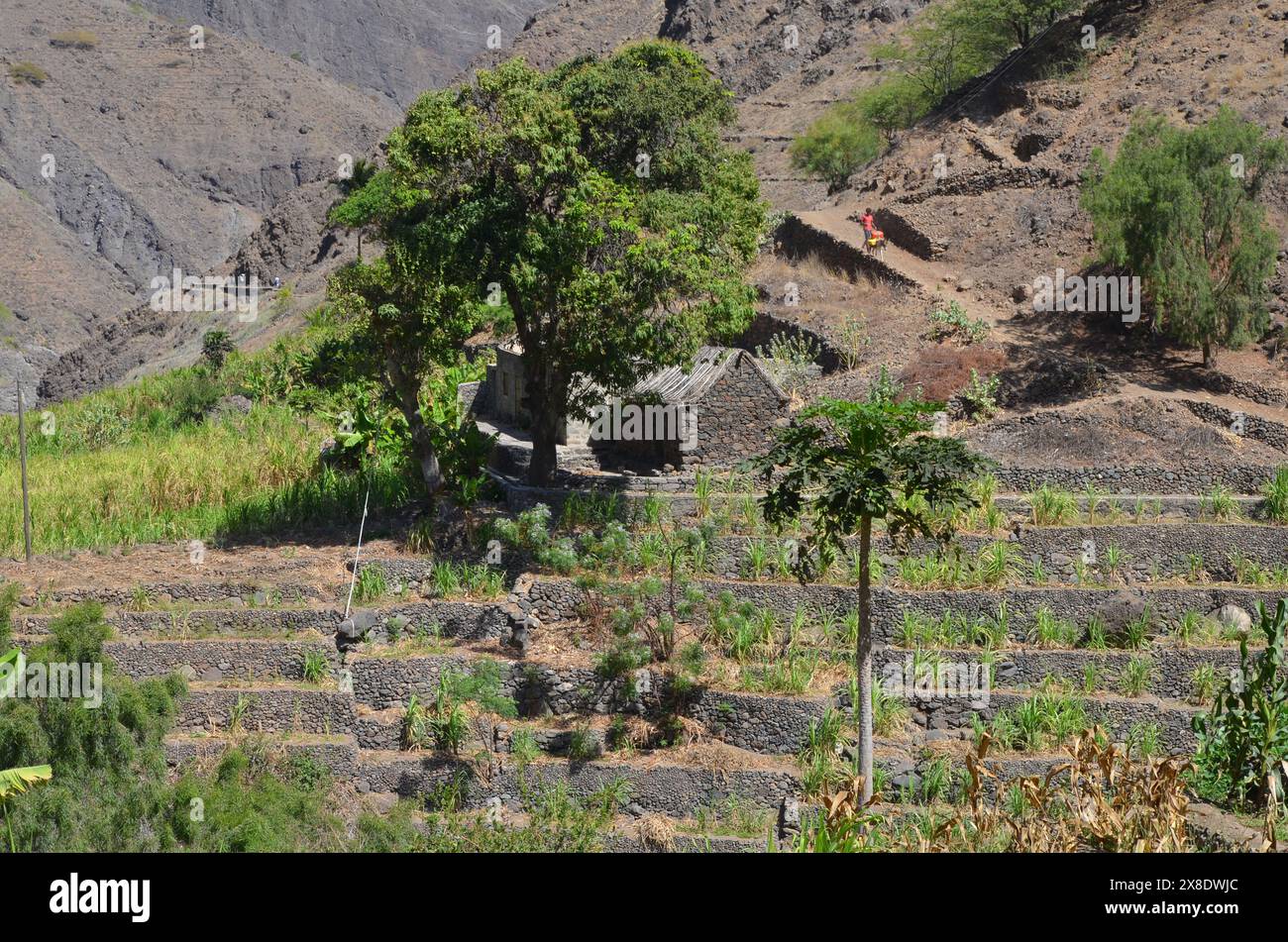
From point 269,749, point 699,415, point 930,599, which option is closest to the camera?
point 269,749

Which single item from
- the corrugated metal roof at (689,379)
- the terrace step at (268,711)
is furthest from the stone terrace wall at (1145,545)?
the terrace step at (268,711)

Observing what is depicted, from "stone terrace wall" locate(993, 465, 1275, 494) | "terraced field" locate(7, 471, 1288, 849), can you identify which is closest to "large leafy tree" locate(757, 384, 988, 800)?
"terraced field" locate(7, 471, 1288, 849)

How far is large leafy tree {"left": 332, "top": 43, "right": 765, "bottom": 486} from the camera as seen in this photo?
2225 centimetres

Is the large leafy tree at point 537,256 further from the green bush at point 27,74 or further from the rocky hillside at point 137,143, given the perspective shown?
the green bush at point 27,74

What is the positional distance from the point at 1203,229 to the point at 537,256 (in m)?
13.4

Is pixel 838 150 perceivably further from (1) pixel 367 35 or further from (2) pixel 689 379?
(1) pixel 367 35

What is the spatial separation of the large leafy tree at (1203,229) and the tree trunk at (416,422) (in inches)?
556

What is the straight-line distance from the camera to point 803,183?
174 feet

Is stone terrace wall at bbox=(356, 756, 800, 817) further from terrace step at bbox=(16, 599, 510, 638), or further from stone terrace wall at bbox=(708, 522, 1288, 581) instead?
stone terrace wall at bbox=(708, 522, 1288, 581)

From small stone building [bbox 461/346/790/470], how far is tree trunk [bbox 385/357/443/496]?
8.94ft

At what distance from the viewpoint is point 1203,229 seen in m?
28.1

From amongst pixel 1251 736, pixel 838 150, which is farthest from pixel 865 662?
pixel 838 150

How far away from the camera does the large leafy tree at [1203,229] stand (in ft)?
91.8

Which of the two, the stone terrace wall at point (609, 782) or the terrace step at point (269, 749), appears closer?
the stone terrace wall at point (609, 782)
